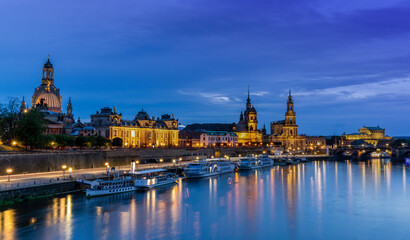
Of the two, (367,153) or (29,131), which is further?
(367,153)

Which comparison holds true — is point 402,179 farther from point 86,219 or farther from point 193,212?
point 86,219

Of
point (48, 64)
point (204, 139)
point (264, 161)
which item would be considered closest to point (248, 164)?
point (264, 161)

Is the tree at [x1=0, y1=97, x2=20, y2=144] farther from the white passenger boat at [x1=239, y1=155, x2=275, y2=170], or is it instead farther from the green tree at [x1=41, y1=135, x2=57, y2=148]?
the white passenger boat at [x1=239, y1=155, x2=275, y2=170]

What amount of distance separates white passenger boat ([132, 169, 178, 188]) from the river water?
186 centimetres

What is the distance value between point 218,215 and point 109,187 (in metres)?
16.3

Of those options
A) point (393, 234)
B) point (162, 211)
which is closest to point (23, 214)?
point (162, 211)

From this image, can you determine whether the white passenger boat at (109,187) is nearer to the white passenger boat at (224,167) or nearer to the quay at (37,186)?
the quay at (37,186)

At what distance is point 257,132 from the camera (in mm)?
181875

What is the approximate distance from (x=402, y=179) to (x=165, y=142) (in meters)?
66.2

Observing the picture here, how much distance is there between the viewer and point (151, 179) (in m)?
57.9

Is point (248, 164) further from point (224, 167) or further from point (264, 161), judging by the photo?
point (224, 167)

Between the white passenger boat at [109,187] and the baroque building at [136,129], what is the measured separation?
46597 millimetres

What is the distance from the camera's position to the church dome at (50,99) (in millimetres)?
126688

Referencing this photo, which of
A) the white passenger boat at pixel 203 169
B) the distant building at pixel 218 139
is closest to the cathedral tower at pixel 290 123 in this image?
the distant building at pixel 218 139
